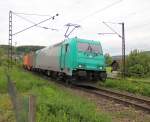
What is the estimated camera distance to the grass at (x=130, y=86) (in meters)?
19.8

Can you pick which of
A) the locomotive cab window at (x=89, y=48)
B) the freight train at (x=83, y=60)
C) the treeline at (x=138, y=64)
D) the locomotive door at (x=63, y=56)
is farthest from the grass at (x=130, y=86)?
the treeline at (x=138, y=64)

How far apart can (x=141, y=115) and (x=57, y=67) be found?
46.8ft

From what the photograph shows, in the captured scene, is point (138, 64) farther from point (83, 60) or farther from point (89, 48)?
point (83, 60)

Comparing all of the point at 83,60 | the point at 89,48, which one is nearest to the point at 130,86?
the point at 83,60

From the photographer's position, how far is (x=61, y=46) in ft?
82.4

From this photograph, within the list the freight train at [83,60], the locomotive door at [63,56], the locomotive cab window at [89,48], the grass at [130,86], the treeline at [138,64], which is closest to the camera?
the grass at [130,86]

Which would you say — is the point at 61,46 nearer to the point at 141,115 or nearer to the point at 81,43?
the point at 81,43

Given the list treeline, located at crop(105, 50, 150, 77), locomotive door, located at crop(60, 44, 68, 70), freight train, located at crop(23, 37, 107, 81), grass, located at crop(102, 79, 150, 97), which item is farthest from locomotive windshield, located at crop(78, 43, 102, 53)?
treeline, located at crop(105, 50, 150, 77)

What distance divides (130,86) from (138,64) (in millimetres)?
26539

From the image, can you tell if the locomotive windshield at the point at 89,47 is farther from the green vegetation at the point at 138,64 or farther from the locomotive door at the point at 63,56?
the green vegetation at the point at 138,64

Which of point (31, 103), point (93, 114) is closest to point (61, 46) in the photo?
point (93, 114)

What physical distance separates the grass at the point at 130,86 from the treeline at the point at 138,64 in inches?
890

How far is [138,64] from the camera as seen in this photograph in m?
47.7

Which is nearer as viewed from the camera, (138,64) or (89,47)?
(89,47)
